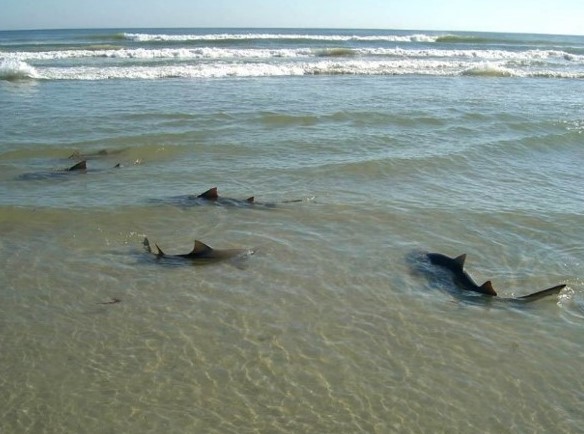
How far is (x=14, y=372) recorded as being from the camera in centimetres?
388

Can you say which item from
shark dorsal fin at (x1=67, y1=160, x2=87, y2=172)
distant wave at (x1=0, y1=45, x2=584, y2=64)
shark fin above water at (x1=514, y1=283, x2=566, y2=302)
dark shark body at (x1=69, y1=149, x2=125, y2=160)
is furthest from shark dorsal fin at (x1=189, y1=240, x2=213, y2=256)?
distant wave at (x1=0, y1=45, x2=584, y2=64)

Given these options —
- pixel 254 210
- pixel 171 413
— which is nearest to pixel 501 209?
pixel 254 210

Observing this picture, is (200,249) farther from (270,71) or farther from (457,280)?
(270,71)

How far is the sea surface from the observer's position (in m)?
3.69

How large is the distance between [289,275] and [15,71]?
19.6 m

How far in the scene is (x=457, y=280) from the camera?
17.4 feet

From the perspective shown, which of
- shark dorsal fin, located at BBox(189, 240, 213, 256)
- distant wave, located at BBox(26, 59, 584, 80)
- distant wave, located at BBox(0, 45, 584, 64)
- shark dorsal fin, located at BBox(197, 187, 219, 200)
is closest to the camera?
shark dorsal fin, located at BBox(189, 240, 213, 256)

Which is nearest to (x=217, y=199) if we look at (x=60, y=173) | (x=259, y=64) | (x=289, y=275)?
(x=289, y=275)

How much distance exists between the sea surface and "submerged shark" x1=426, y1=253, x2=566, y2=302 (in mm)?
108

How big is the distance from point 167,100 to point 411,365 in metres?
12.8

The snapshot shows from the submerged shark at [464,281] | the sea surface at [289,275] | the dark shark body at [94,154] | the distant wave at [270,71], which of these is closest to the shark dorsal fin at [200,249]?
the sea surface at [289,275]

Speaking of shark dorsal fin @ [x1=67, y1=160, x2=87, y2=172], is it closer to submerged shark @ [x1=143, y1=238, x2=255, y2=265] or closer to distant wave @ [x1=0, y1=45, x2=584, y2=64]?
submerged shark @ [x1=143, y1=238, x2=255, y2=265]

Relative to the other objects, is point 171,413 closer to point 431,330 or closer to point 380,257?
point 431,330

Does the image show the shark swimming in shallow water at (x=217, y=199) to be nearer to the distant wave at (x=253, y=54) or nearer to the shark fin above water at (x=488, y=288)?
the shark fin above water at (x=488, y=288)
